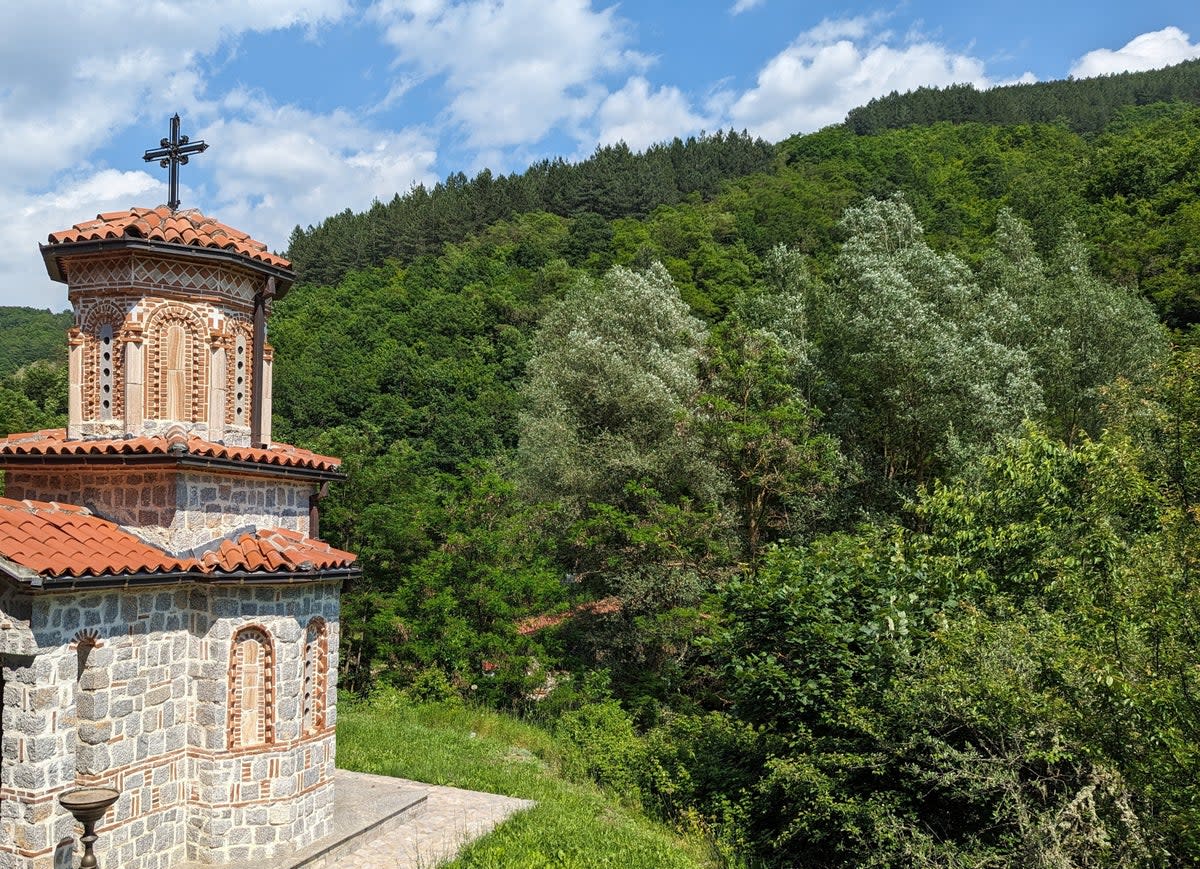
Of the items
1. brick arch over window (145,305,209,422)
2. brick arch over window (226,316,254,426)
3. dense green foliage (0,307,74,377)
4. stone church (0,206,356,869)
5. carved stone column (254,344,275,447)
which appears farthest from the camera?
dense green foliage (0,307,74,377)

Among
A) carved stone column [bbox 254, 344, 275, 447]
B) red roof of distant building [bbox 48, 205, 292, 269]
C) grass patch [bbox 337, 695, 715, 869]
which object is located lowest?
grass patch [bbox 337, 695, 715, 869]

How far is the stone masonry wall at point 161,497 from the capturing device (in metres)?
8.89

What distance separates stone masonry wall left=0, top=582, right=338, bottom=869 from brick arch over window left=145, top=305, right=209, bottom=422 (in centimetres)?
208

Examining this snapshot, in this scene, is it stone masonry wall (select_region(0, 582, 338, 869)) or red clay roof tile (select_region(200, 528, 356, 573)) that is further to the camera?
red clay roof tile (select_region(200, 528, 356, 573))

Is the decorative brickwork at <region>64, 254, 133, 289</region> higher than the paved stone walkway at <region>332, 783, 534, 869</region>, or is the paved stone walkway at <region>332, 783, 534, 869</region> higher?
the decorative brickwork at <region>64, 254, 133, 289</region>

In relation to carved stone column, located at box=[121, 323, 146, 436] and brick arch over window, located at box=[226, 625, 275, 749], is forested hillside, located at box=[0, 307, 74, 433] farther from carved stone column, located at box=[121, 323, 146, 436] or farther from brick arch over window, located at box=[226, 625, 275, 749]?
brick arch over window, located at box=[226, 625, 275, 749]

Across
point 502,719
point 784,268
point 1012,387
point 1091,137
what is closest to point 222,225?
point 502,719

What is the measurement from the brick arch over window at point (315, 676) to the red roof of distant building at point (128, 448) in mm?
2003

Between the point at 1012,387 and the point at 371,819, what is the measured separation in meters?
17.7

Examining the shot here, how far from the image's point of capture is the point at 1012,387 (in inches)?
815

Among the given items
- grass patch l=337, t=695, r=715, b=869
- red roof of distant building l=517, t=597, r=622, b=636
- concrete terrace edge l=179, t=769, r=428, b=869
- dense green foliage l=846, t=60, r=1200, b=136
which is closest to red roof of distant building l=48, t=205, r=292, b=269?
concrete terrace edge l=179, t=769, r=428, b=869

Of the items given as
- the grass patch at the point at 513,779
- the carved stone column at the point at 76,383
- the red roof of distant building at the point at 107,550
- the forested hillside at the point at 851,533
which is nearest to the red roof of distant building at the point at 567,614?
the forested hillside at the point at 851,533

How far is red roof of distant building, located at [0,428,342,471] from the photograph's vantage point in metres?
8.55

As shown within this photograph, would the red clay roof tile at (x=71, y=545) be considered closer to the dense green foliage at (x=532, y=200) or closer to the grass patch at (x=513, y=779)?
the grass patch at (x=513, y=779)
